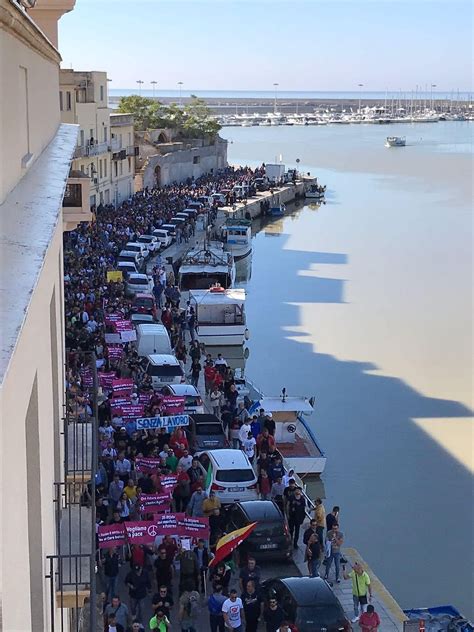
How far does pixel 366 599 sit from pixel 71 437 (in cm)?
483

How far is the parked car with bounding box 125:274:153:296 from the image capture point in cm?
3030

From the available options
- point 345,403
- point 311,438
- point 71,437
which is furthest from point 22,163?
point 345,403

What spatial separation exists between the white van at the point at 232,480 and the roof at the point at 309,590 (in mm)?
3088

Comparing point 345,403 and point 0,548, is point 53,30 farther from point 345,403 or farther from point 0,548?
point 345,403

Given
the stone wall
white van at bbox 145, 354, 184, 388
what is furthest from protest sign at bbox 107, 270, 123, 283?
the stone wall

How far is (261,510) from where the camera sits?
1299 cm

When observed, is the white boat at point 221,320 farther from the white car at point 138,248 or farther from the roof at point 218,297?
the white car at point 138,248

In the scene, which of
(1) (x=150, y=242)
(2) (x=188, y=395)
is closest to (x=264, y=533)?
(2) (x=188, y=395)

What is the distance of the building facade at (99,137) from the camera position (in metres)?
42.2

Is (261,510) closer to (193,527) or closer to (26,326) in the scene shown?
(193,527)

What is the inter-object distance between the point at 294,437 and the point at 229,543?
7.43m

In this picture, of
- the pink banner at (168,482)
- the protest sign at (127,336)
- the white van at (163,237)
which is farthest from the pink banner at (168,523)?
the white van at (163,237)

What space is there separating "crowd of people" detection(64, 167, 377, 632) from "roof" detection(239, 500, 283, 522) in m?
0.39

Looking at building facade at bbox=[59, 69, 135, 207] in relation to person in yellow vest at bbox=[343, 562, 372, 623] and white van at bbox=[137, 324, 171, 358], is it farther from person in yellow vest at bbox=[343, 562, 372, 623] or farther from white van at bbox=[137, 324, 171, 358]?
person in yellow vest at bbox=[343, 562, 372, 623]
